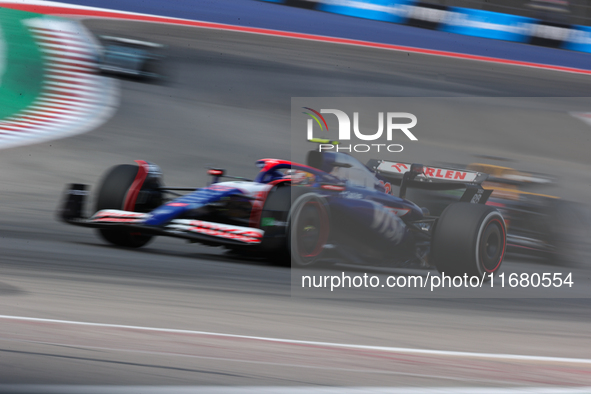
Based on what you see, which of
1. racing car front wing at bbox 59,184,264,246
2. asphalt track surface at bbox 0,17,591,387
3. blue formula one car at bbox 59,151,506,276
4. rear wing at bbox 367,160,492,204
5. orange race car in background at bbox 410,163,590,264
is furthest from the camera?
orange race car in background at bbox 410,163,590,264

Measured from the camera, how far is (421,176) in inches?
218

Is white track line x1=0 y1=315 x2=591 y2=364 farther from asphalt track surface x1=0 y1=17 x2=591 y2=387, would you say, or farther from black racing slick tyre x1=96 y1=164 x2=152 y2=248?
black racing slick tyre x1=96 y1=164 x2=152 y2=248

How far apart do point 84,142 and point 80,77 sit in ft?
6.75

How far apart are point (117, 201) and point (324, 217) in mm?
1800

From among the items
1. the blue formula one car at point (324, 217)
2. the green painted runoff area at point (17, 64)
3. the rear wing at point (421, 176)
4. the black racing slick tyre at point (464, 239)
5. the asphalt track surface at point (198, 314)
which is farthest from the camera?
the green painted runoff area at point (17, 64)

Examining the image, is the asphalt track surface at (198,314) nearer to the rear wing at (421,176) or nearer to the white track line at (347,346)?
the white track line at (347,346)

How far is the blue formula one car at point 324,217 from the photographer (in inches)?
185

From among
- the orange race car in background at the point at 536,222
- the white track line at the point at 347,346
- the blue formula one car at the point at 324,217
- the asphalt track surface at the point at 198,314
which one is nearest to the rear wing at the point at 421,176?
the blue formula one car at the point at 324,217

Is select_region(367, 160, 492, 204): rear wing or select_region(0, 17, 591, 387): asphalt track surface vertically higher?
select_region(367, 160, 492, 204): rear wing

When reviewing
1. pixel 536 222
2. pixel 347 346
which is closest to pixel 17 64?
pixel 536 222

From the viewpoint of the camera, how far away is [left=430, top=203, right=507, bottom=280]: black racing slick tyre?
4574 millimetres

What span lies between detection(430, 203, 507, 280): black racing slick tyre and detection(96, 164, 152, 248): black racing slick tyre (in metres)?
2.48

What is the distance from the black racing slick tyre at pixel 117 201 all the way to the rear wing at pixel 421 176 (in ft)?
6.77

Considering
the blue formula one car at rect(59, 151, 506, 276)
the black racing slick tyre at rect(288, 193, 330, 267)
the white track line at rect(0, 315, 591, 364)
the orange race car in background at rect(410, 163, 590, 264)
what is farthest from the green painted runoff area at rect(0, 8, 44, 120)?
the orange race car in background at rect(410, 163, 590, 264)
